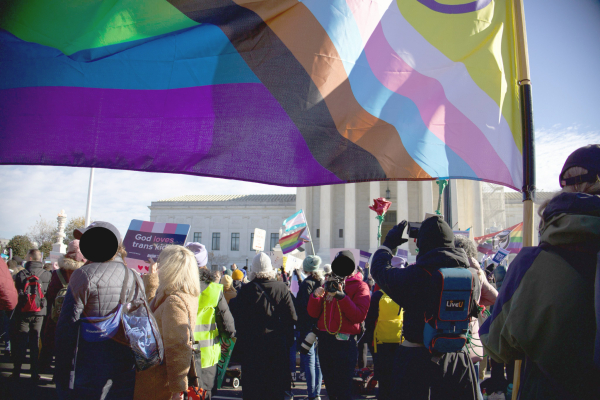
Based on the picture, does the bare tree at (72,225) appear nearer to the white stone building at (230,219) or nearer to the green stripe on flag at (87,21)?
the white stone building at (230,219)

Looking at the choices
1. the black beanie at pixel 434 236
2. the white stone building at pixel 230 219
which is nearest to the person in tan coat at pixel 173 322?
the black beanie at pixel 434 236

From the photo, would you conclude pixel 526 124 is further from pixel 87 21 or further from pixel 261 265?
pixel 87 21

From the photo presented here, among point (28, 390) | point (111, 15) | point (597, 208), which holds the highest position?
point (111, 15)

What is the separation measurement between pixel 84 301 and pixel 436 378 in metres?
2.27

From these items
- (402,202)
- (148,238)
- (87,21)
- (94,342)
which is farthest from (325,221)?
(94,342)

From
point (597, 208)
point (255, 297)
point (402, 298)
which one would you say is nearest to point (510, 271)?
point (597, 208)

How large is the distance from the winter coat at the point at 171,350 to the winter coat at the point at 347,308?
1.81 meters

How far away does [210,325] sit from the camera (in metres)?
4.21

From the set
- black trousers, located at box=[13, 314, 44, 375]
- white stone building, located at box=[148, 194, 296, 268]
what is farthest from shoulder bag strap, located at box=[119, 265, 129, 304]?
white stone building, located at box=[148, 194, 296, 268]

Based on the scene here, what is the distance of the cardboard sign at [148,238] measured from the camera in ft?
20.7

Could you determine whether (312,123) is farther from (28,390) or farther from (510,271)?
(28,390)

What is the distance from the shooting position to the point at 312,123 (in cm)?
323

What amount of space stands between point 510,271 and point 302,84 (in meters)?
2.18

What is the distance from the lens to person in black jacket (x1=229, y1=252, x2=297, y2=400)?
159 inches
